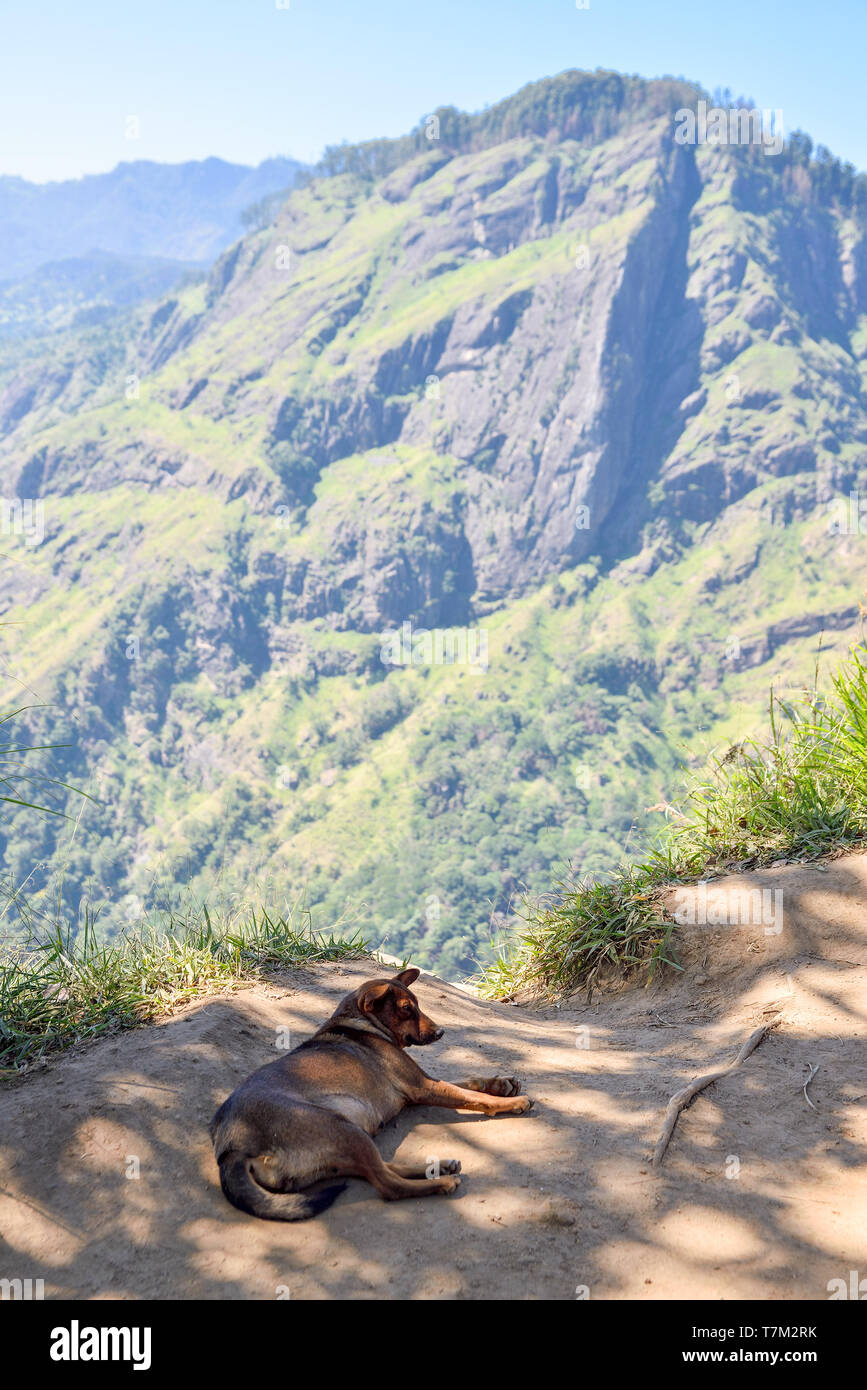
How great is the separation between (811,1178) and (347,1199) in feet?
5.34

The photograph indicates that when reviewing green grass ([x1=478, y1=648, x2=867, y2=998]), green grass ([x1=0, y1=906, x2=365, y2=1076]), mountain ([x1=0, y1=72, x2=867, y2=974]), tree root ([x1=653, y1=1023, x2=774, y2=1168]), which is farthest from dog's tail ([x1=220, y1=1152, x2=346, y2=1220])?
mountain ([x1=0, y1=72, x2=867, y2=974])

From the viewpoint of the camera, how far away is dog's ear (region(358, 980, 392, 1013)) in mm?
4328

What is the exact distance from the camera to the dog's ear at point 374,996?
4.33 metres

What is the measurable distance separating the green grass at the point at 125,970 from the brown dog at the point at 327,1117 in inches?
48.6

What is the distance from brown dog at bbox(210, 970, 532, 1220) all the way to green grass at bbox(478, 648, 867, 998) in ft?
7.12

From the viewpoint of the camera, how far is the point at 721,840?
6.78 metres

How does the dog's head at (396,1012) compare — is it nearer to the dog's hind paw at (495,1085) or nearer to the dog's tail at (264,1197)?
the dog's hind paw at (495,1085)

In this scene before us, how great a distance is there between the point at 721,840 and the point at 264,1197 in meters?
4.34

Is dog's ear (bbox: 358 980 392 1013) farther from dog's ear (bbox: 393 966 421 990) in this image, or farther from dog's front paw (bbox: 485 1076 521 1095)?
dog's front paw (bbox: 485 1076 521 1095)

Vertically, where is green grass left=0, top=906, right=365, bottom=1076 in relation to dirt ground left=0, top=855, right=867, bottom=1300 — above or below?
above

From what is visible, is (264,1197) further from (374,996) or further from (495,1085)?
(495,1085)

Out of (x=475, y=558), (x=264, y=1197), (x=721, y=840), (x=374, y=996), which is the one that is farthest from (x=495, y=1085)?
(x=475, y=558)

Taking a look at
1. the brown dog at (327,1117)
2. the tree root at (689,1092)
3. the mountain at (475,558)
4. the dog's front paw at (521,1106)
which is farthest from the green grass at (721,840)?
the mountain at (475,558)
